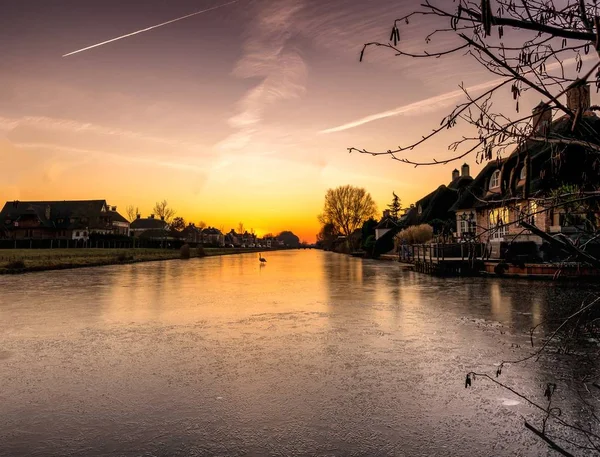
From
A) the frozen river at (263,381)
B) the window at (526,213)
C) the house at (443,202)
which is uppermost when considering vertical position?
the house at (443,202)

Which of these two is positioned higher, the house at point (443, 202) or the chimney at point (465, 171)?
the chimney at point (465, 171)

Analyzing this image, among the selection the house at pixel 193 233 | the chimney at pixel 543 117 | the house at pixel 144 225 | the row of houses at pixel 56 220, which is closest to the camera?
the chimney at pixel 543 117

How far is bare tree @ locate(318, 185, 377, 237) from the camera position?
320 feet

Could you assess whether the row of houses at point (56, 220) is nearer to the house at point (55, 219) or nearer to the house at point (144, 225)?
the house at point (55, 219)

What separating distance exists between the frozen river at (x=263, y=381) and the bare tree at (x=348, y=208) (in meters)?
85.3

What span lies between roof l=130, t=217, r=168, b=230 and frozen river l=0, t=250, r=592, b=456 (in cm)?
13265

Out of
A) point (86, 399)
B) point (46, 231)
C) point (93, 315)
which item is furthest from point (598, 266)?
point (46, 231)

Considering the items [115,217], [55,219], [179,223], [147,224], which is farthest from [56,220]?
[179,223]

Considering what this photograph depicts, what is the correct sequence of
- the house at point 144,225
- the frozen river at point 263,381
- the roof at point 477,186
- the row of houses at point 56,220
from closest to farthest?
1. the frozen river at point 263,381
2. the roof at point 477,186
3. the row of houses at point 56,220
4. the house at point 144,225

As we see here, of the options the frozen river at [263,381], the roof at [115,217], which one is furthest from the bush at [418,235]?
the roof at [115,217]

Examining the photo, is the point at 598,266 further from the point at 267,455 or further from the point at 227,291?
the point at 227,291

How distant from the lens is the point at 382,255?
182 ft

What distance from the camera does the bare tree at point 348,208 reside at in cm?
9744

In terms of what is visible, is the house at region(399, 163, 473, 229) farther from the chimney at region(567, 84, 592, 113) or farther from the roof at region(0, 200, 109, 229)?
the roof at region(0, 200, 109, 229)
